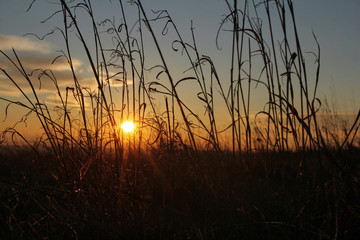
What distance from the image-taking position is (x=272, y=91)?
117 centimetres

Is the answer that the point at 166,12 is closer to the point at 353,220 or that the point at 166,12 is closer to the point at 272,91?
the point at 272,91

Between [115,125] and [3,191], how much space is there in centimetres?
153

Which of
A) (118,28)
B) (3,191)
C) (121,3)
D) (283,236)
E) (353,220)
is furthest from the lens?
(3,191)

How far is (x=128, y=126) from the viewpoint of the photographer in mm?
1470

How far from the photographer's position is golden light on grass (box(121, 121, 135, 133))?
1447mm

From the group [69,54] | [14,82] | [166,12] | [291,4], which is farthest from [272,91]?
[14,82]

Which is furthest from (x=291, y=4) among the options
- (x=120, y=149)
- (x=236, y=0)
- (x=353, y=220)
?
(x=120, y=149)

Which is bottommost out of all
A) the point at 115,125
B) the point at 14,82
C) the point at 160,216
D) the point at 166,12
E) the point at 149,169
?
the point at 160,216

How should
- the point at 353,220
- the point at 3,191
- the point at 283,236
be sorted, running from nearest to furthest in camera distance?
the point at 283,236 → the point at 353,220 → the point at 3,191

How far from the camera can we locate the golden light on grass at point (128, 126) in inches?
57.0

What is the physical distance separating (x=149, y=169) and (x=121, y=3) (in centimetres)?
155

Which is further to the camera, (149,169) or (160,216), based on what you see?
(149,169)

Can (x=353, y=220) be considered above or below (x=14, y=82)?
below

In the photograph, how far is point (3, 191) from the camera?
7.76 ft
